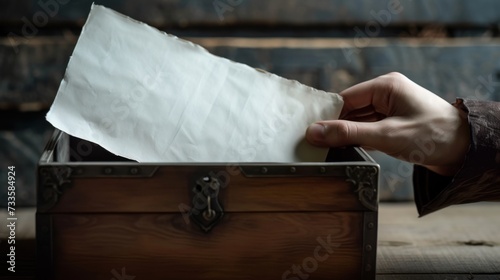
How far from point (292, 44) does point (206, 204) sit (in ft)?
2.60

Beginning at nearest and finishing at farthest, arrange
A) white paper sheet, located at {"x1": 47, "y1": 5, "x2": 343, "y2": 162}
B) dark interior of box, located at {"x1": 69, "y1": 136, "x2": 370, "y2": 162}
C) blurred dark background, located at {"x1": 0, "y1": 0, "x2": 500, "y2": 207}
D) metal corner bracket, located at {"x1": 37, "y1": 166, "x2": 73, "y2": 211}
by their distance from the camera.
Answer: metal corner bracket, located at {"x1": 37, "y1": 166, "x2": 73, "y2": 211}
white paper sheet, located at {"x1": 47, "y1": 5, "x2": 343, "y2": 162}
dark interior of box, located at {"x1": 69, "y1": 136, "x2": 370, "y2": 162}
blurred dark background, located at {"x1": 0, "y1": 0, "x2": 500, "y2": 207}

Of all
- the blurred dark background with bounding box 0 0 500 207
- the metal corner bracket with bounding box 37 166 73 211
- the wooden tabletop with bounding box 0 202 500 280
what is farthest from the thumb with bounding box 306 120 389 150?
the blurred dark background with bounding box 0 0 500 207

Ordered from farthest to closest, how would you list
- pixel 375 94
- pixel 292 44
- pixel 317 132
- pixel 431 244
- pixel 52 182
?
1. pixel 292 44
2. pixel 431 244
3. pixel 375 94
4. pixel 317 132
5. pixel 52 182

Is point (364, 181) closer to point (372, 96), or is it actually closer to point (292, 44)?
point (372, 96)

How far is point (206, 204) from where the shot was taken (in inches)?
38.6

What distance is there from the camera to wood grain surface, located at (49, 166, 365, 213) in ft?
3.18

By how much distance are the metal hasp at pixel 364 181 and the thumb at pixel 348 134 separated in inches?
2.8

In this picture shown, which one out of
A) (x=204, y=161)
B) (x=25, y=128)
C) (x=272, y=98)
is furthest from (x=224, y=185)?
(x=25, y=128)

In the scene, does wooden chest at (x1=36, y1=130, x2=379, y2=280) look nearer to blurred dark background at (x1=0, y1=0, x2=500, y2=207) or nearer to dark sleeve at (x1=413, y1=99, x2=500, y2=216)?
dark sleeve at (x1=413, y1=99, x2=500, y2=216)

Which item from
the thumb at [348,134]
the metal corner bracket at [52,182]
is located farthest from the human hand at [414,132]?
the metal corner bracket at [52,182]

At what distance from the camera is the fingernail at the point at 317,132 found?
1.06 metres

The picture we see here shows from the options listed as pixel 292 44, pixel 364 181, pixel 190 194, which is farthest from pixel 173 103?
pixel 292 44

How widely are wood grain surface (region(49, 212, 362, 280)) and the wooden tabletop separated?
0.15m

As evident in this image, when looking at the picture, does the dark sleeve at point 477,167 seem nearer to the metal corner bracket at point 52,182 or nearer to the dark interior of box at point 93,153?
the dark interior of box at point 93,153
